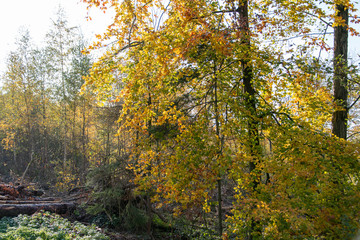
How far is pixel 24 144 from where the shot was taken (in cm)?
1972

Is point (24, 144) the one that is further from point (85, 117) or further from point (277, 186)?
point (277, 186)

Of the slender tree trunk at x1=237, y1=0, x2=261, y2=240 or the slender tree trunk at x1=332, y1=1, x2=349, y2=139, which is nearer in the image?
the slender tree trunk at x1=237, y1=0, x2=261, y2=240

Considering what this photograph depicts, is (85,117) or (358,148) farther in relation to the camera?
(85,117)

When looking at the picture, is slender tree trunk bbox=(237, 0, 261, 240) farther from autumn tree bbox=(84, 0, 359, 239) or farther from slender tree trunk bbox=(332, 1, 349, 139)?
slender tree trunk bbox=(332, 1, 349, 139)

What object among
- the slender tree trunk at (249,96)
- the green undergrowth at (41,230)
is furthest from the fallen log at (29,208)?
the slender tree trunk at (249,96)

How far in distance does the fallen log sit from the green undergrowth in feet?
1.39

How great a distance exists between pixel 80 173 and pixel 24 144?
783 cm

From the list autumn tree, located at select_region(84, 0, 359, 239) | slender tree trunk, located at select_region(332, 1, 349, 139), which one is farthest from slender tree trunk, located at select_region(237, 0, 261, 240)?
slender tree trunk, located at select_region(332, 1, 349, 139)

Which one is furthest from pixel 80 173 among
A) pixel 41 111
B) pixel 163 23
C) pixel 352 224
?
pixel 352 224

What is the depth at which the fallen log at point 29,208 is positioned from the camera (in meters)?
6.37

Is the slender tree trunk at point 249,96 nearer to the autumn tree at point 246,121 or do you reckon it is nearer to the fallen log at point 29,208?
the autumn tree at point 246,121

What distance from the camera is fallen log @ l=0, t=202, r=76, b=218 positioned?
6372mm

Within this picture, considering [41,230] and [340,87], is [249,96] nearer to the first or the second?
[340,87]

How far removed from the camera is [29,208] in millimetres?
7000
